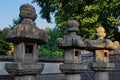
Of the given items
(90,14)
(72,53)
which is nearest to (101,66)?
(72,53)

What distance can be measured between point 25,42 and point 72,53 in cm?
135

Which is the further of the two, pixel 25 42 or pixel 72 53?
pixel 72 53

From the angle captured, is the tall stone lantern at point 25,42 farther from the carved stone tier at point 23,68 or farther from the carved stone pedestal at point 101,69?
the carved stone pedestal at point 101,69

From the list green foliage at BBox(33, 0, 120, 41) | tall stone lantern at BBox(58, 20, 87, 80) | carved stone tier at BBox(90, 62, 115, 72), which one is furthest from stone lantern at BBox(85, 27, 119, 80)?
green foliage at BBox(33, 0, 120, 41)

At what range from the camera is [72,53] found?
5.96 metres

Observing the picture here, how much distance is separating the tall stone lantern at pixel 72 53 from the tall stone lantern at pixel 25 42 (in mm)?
785

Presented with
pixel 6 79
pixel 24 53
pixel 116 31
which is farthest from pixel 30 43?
pixel 116 31

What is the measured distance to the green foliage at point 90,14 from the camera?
13938mm

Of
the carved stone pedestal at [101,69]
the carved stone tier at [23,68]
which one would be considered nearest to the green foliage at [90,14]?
the carved stone pedestal at [101,69]


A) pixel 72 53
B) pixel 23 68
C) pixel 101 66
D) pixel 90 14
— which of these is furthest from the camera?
pixel 90 14

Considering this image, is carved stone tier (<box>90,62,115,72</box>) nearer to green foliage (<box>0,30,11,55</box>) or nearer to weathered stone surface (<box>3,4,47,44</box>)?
weathered stone surface (<box>3,4,47,44</box>)

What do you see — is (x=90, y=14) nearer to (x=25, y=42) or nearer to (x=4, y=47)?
(x=4, y=47)

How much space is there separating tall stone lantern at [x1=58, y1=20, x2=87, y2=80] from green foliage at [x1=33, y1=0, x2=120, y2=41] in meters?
7.64

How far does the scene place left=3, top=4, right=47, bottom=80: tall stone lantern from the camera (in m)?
4.81
